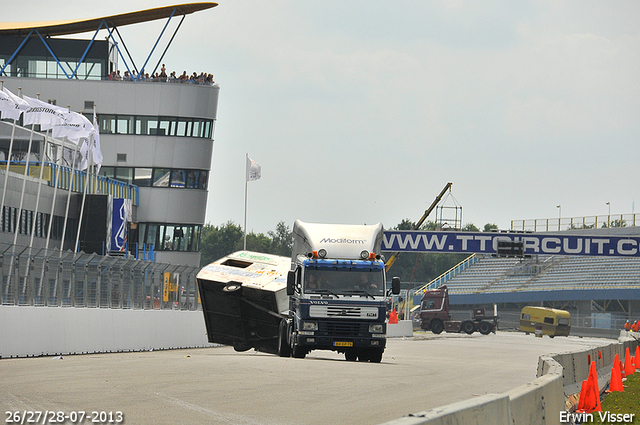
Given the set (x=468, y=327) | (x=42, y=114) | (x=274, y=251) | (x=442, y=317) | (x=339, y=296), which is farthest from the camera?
(x=274, y=251)

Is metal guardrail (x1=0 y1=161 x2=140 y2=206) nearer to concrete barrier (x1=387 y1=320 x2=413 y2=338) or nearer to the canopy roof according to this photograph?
the canopy roof

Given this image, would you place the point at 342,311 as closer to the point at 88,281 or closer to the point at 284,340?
the point at 284,340

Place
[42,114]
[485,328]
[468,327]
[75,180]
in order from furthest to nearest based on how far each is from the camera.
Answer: [468,327]
[485,328]
[75,180]
[42,114]

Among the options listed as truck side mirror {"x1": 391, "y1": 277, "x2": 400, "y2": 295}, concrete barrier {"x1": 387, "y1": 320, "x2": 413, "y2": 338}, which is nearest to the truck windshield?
truck side mirror {"x1": 391, "y1": 277, "x2": 400, "y2": 295}

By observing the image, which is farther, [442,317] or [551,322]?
[442,317]

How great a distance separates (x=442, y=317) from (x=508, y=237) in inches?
537

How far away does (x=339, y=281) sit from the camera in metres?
21.5

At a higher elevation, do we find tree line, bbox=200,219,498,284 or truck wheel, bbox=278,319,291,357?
tree line, bbox=200,219,498,284

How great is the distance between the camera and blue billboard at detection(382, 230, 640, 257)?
55.7 meters

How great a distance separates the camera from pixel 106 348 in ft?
79.7

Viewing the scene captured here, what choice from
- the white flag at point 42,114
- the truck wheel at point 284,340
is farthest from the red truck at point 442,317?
the truck wheel at point 284,340

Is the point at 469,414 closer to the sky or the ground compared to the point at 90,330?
closer to the sky

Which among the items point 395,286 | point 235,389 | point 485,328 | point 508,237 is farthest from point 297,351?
point 485,328

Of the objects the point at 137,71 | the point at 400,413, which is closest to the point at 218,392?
the point at 400,413
